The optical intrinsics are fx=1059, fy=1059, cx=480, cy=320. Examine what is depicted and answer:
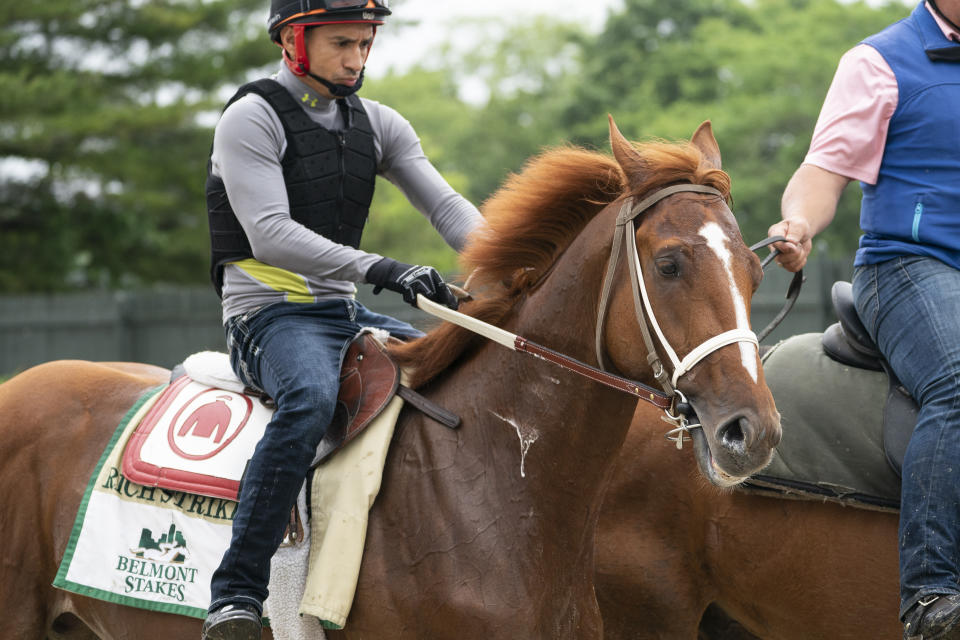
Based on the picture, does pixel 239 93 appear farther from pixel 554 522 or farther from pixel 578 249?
pixel 554 522

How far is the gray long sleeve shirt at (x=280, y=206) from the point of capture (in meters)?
3.68

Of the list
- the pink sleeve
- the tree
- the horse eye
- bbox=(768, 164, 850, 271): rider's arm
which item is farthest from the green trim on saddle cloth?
the tree

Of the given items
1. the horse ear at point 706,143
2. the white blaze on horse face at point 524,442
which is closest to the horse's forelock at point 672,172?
the horse ear at point 706,143

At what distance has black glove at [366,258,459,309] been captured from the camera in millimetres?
3543

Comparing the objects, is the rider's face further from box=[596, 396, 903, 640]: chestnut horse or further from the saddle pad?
the saddle pad

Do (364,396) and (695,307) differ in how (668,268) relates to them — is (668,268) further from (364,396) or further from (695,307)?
(364,396)

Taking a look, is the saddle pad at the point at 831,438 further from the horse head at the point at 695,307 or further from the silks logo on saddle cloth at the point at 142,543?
the silks logo on saddle cloth at the point at 142,543

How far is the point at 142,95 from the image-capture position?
21484mm

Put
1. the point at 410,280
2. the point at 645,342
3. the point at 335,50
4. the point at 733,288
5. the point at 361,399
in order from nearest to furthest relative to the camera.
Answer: the point at 733,288
the point at 645,342
the point at 410,280
the point at 361,399
the point at 335,50

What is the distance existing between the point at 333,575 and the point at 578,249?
1325mm

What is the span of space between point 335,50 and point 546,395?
1.54 m

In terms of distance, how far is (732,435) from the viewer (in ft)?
9.56

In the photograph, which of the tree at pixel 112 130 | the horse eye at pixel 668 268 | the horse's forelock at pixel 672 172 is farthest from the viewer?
the tree at pixel 112 130

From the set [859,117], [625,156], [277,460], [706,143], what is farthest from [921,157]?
[277,460]
